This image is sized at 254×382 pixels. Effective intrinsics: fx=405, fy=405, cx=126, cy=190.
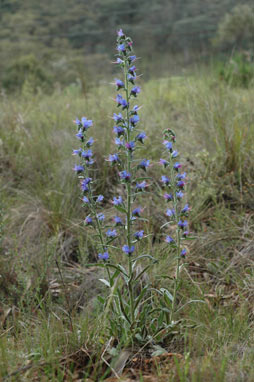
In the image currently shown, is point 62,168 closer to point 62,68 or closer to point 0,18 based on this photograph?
point 62,68

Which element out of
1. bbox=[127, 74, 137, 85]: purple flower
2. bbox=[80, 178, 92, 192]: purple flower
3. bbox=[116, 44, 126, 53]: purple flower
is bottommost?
bbox=[80, 178, 92, 192]: purple flower

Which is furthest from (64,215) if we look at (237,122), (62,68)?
(62,68)

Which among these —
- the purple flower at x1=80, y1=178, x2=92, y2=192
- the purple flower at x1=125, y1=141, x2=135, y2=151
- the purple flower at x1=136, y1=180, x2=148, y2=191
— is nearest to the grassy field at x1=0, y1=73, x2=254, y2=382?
the purple flower at x1=80, y1=178, x2=92, y2=192

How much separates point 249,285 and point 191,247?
2.07 feet

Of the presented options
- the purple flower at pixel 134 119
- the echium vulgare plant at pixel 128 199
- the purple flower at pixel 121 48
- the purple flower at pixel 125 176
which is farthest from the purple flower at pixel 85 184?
the purple flower at pixel 121 48

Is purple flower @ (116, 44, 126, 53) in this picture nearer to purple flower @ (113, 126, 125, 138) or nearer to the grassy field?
purple flower @ (113, 126, 125, 138)

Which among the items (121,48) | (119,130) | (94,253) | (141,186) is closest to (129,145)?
(119,130)

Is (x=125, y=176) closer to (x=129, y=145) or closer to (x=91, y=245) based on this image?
(x=129, y=145)

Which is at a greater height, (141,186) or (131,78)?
(131,78)

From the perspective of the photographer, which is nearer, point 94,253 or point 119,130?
point 119,130

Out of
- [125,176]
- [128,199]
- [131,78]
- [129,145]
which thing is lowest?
[128,199]

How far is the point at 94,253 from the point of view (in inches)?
124

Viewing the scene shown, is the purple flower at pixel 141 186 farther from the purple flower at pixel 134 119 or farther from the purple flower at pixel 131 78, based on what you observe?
the purple flower at pixel 131 78

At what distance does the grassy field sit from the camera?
1.78 metres
